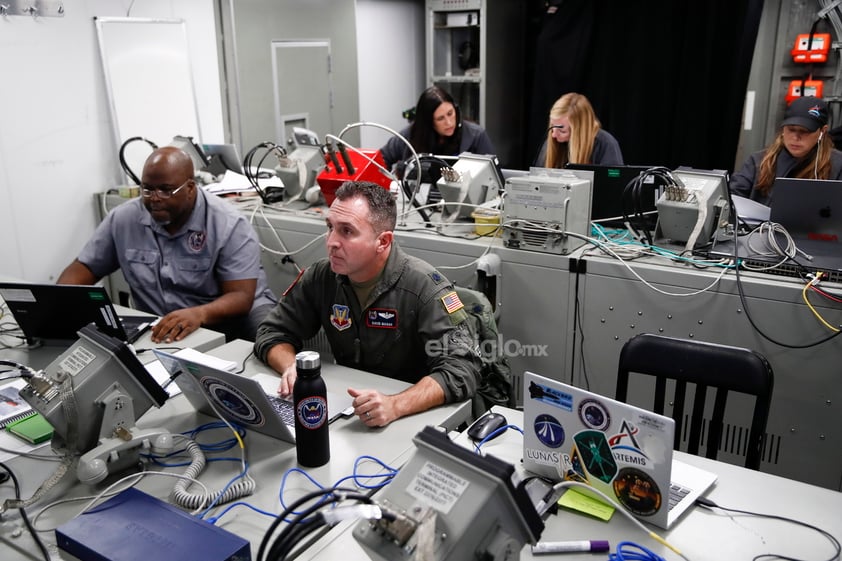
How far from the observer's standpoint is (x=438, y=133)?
14.3ft

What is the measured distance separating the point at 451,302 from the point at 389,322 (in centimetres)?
20

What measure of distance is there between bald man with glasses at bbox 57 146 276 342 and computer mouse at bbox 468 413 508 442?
4.47 ft

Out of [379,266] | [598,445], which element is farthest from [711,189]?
[598,445]

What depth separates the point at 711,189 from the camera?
2.54 m

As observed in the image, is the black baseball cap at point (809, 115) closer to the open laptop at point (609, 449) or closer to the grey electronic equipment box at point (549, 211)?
the grey electronic equipment box at point (549, 211)

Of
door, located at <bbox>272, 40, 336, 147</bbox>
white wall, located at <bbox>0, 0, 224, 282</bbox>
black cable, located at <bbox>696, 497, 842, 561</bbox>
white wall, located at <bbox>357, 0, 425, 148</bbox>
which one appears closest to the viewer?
black cable, located at <bbox>696, 497, 842, 561</bbox>

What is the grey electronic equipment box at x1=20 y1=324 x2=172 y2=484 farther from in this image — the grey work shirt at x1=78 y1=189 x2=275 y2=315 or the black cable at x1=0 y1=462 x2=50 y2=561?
the grey work shirt at x1=78 y1=189 x2=275 y2=315

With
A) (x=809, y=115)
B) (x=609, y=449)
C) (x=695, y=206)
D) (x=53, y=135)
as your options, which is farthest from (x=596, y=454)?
(x=53, y=135)

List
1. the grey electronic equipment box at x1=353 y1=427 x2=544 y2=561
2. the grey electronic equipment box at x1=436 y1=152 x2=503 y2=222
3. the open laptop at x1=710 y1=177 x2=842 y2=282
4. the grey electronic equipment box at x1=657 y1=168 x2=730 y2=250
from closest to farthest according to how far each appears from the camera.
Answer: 1. the grey electronic equipment box at x1=353 y1=427 x2=544 y2=561
2. the open laptop at x1=710 y1=177 x2=842 y2=282
3. the grey electronic equipment box at x1=657 y1=168 x2=730 y2=250
4. the grey electronic equipment box at x1=436 y1=152 x2=503 y2=222

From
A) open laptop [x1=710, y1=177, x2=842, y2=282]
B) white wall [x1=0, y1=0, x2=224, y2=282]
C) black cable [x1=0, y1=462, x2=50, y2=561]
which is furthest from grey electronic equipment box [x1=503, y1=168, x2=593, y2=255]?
white wall [x1=0, y1=0, x2=224, y2=282]

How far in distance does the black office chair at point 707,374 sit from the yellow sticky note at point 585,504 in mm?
410

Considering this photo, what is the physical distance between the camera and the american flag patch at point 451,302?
198 cm

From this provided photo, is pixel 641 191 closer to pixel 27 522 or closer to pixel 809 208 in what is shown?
pixel 809 208

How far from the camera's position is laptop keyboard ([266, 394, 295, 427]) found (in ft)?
5.61
